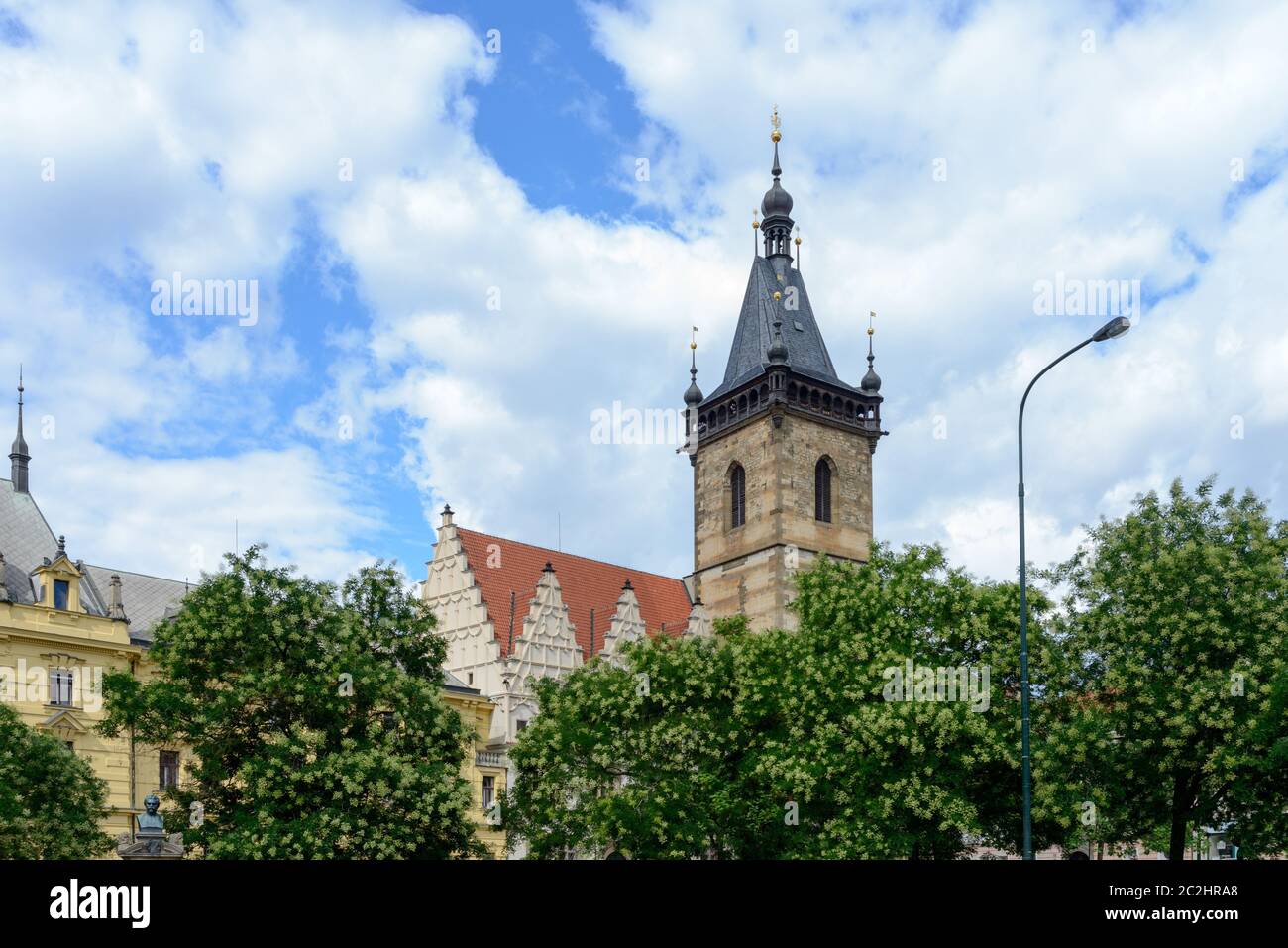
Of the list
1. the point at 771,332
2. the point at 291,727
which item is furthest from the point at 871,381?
the point at 291,727

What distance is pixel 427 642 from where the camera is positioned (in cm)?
3634

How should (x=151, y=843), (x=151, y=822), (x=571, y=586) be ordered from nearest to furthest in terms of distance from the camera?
(x=151, y=843) → (x=151, y=822) → (x=571, y=586)

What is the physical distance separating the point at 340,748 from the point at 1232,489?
24261mm

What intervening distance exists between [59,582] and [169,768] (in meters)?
7.64

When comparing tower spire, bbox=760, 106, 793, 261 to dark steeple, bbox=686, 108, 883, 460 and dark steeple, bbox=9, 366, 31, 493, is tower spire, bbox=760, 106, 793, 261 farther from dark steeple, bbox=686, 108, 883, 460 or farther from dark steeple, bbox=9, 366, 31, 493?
dark steeple, bbox=9, 366, 31, 493

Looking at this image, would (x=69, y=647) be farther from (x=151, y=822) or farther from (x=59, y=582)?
(x=151, y=822)

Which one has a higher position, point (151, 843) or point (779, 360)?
point (779, 360)

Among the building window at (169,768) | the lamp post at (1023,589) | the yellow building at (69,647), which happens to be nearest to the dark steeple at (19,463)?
the yellow building at (69,647)

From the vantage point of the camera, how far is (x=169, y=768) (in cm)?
4362

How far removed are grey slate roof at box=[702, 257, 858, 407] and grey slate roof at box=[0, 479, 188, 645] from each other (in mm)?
40296

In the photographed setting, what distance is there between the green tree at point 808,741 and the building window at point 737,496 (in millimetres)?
38651

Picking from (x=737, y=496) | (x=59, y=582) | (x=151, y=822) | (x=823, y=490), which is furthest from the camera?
(x=737, y=496)
